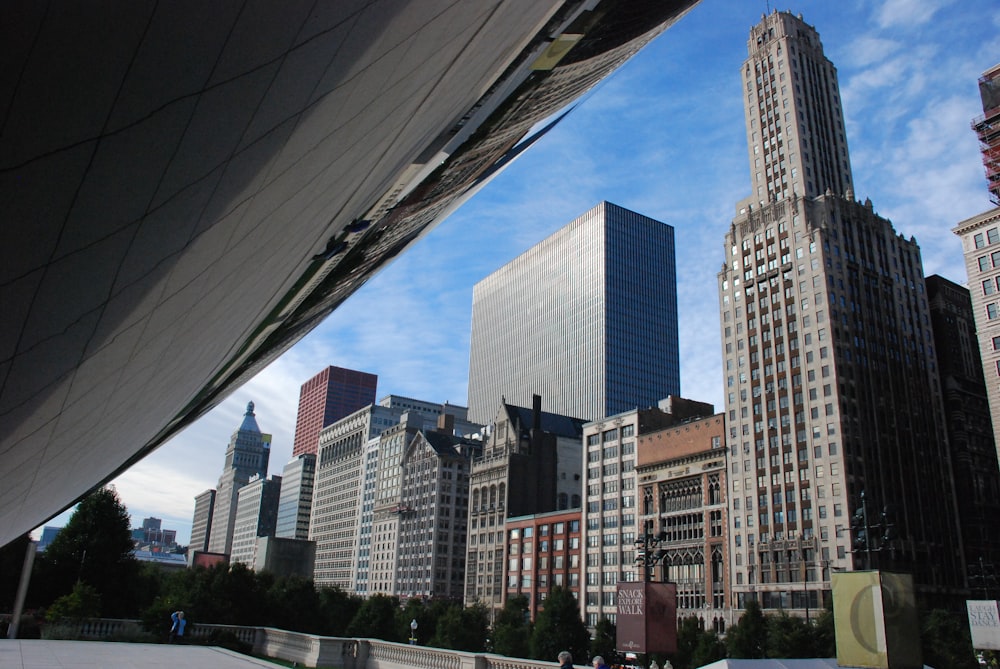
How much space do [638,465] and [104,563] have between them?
228 ft

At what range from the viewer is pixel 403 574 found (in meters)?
144

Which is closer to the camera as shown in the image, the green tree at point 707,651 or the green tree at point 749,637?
the green tree at point 707,651

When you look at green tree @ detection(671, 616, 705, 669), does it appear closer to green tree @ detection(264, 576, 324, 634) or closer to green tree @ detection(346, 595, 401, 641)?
green tree @ detection(346, 595, 401, 641)

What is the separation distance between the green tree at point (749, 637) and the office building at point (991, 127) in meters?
56.7

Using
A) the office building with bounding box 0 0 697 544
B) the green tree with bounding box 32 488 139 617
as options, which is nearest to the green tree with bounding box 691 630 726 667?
the green tree with bounding box 32 488 139 617

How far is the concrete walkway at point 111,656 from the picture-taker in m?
21.1

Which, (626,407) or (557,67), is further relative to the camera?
(626,407)

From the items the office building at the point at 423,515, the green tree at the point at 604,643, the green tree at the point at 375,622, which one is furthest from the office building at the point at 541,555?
the green tree at the point at 604,643

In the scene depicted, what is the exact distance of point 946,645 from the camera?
59031 mm

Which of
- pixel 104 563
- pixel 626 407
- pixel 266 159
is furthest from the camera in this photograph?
pixel 626 407

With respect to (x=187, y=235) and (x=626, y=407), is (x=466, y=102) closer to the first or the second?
(x=187, y=235)

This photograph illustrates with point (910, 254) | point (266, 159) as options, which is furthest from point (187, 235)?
point (910, 254)

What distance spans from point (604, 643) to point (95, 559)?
45109 mm

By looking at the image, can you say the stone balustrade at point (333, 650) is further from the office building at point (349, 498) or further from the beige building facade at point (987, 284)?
the office building at point (349, 498)
